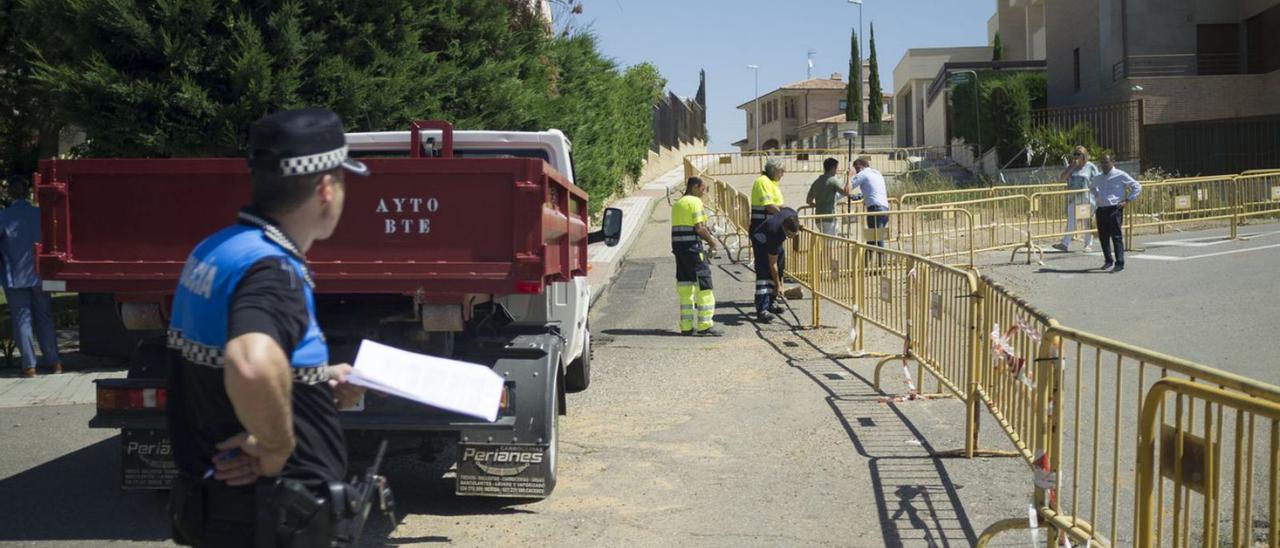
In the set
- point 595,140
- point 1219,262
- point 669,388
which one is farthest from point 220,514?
point 595,140

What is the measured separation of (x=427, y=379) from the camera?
3494 mm

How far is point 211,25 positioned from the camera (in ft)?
38.7

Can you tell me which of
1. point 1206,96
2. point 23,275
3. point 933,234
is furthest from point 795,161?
point 23,275

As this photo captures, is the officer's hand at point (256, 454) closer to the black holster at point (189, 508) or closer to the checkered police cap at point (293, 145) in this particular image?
the black holster at point (189, 508)

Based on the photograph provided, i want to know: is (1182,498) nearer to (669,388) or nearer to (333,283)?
(333,283)

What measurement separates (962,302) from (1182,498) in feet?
11.5

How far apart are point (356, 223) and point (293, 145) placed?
3345mm

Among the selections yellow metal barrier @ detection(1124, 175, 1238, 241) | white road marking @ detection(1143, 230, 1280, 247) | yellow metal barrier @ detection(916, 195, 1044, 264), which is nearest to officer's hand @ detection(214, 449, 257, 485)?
yellow metal barrier @ detection(916, 195, 1044, 264)

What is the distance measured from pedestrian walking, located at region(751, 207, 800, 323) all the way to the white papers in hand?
10.8m

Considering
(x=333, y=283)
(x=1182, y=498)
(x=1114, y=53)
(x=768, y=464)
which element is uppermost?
(x=1114, y=53)

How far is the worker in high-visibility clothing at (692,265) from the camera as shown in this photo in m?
13.5

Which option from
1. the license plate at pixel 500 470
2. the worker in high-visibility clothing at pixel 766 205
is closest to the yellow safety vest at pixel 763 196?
the worker in high-visibility clothing at pixel 766 205

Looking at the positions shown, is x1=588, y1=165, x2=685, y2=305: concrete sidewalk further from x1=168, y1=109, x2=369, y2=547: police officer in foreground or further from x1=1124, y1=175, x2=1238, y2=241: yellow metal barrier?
x1=1124, y1=175, x2=1238, y2=241: yellow metal barrier

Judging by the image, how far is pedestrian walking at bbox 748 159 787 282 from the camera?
47.7 feet
